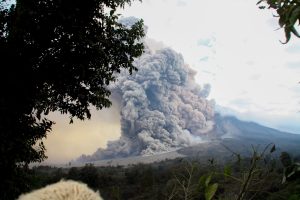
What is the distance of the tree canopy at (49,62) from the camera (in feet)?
36.1

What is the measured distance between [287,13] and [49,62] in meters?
10.8

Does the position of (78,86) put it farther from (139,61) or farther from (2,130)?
(139,61)

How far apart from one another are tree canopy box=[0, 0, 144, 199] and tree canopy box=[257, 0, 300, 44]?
934 centimetres

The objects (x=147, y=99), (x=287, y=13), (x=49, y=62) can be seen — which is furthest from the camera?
(x=147, y=99)

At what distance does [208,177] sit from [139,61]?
186 metres

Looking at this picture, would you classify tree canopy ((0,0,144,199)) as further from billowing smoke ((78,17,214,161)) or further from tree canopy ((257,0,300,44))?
billowing smoke ((78,17,214,161))

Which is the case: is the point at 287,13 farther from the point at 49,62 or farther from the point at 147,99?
the point at 147,99

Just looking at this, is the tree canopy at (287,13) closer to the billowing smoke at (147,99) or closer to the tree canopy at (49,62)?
the tree canopy at (49,62)

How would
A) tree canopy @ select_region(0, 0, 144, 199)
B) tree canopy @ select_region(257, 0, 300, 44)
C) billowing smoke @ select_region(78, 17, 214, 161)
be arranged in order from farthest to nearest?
billowing smoke @ select_region(78, 17, 214, 161), tree canopy @ select_region(0, 0, 144, 199), tree canopy @ select_region(257, 0, 300, 44)

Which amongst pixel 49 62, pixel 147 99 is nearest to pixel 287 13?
pixel 49 62

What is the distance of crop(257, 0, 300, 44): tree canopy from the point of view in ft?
5.77

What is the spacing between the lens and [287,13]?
188 cm

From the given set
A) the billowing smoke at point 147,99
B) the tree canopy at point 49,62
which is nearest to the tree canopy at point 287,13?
the tree canopy at point 49,62

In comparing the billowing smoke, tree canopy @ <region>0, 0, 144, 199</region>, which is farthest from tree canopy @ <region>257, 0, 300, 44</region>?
the billowing smoke
